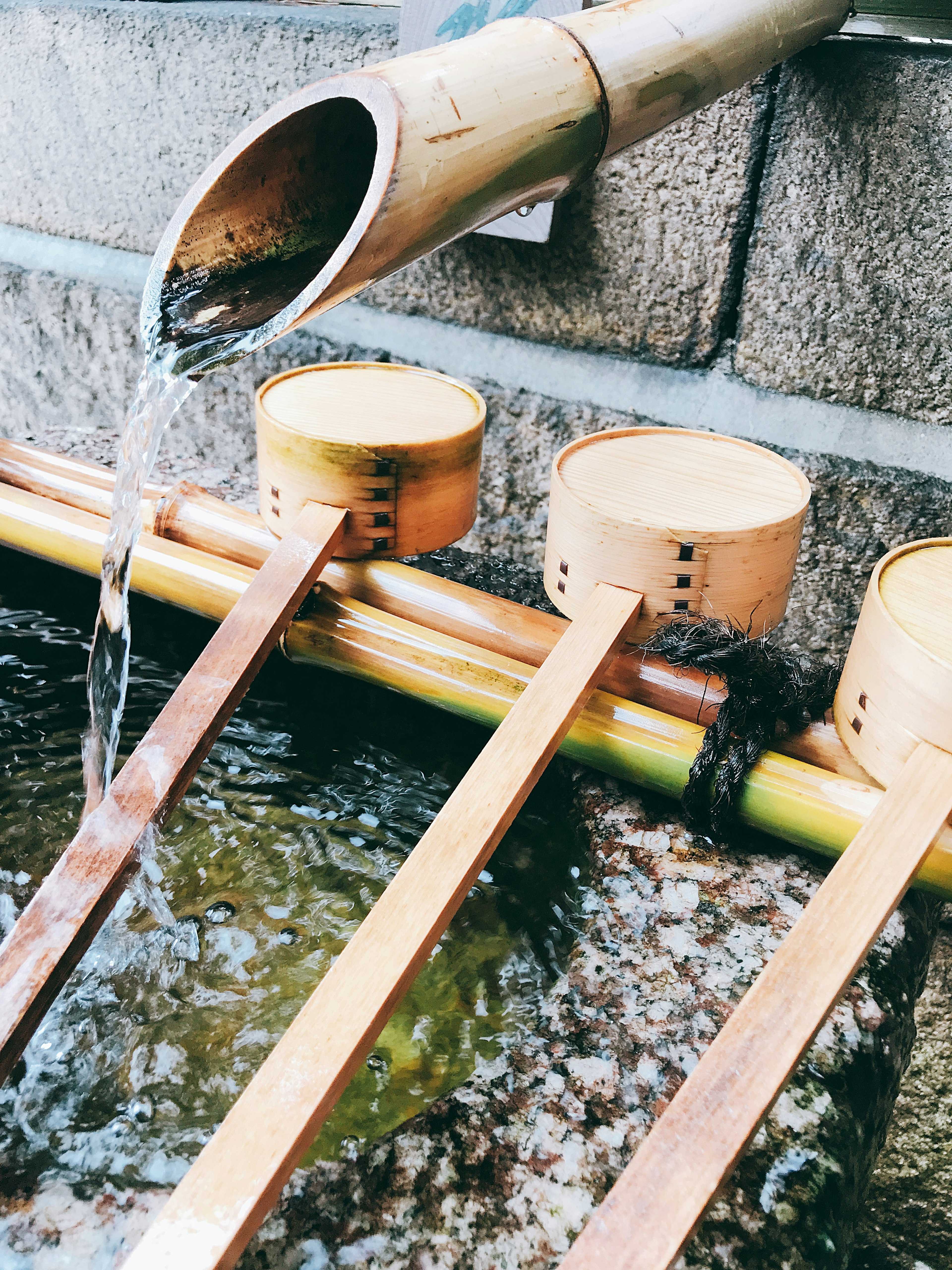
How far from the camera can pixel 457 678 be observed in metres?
1.76

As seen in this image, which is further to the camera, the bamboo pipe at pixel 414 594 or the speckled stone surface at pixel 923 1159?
the speckled stone surface at pixel 923 1159

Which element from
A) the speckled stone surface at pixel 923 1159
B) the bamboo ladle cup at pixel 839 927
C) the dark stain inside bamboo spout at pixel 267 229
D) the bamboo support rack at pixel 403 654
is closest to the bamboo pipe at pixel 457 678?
the bamboo support rack at pixel 403 654

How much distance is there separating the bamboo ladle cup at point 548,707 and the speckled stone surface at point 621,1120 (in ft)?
0.49

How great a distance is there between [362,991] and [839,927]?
0.60m

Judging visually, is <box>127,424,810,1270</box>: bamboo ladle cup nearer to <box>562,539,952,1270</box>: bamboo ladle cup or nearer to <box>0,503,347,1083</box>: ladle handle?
<box>562,539,952,1270</box>: bamboo ladle cup

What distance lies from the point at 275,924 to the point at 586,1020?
1.90 ft

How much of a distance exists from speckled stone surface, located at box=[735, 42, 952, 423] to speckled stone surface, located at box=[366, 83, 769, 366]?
0.07 m

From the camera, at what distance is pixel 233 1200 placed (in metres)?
0.95

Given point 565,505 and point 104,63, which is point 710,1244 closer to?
point 565,505

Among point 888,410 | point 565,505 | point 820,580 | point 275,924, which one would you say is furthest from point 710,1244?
point 888,410

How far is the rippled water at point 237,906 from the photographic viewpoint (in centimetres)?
127

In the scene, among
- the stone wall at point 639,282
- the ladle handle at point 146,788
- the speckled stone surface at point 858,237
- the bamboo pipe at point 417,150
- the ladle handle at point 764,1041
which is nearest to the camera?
the ladle handle at point 764,1041

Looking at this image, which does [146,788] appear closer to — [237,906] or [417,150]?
[237,906]

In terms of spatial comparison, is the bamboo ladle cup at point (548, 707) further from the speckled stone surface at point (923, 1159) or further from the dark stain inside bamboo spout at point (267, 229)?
the speckled stone surface at point (923, 1159)
